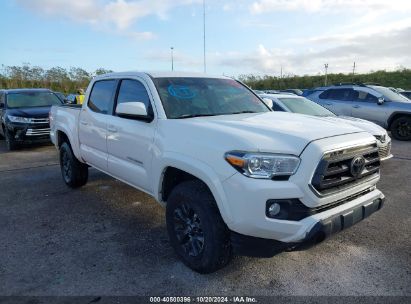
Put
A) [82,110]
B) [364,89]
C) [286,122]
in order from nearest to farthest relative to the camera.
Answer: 1. [286,122]
2. [82,110]
3. [364,89]

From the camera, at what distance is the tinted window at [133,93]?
392cm

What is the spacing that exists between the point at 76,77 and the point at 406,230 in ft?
131

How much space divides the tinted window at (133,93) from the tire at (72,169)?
1.87 meters

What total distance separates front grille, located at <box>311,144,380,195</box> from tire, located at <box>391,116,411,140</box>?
8.46 m

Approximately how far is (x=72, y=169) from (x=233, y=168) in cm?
391

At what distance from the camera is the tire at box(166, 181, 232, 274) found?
2.94 meters

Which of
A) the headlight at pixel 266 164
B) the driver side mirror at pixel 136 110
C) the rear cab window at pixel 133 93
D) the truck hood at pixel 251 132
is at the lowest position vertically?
the headlight at pixel 266 164

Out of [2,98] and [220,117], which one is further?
[2,98]

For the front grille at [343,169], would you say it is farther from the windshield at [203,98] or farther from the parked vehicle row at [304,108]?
the parked vehicle row at [304,108]

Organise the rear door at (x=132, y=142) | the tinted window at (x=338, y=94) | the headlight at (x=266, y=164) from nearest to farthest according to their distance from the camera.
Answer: the headlight at (x=266, y=164)
the rear door at (x=132, y=142)
the tinted window at (x=338, y=94)

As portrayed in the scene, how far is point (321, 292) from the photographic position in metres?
2.93

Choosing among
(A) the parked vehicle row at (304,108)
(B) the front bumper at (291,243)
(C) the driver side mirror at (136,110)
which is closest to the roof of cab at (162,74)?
(C) the driver side mirror at (136,110)

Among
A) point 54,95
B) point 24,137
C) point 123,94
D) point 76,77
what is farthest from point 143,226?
point 76,77

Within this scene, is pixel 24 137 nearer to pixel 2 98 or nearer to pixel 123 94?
pixel 2 98
